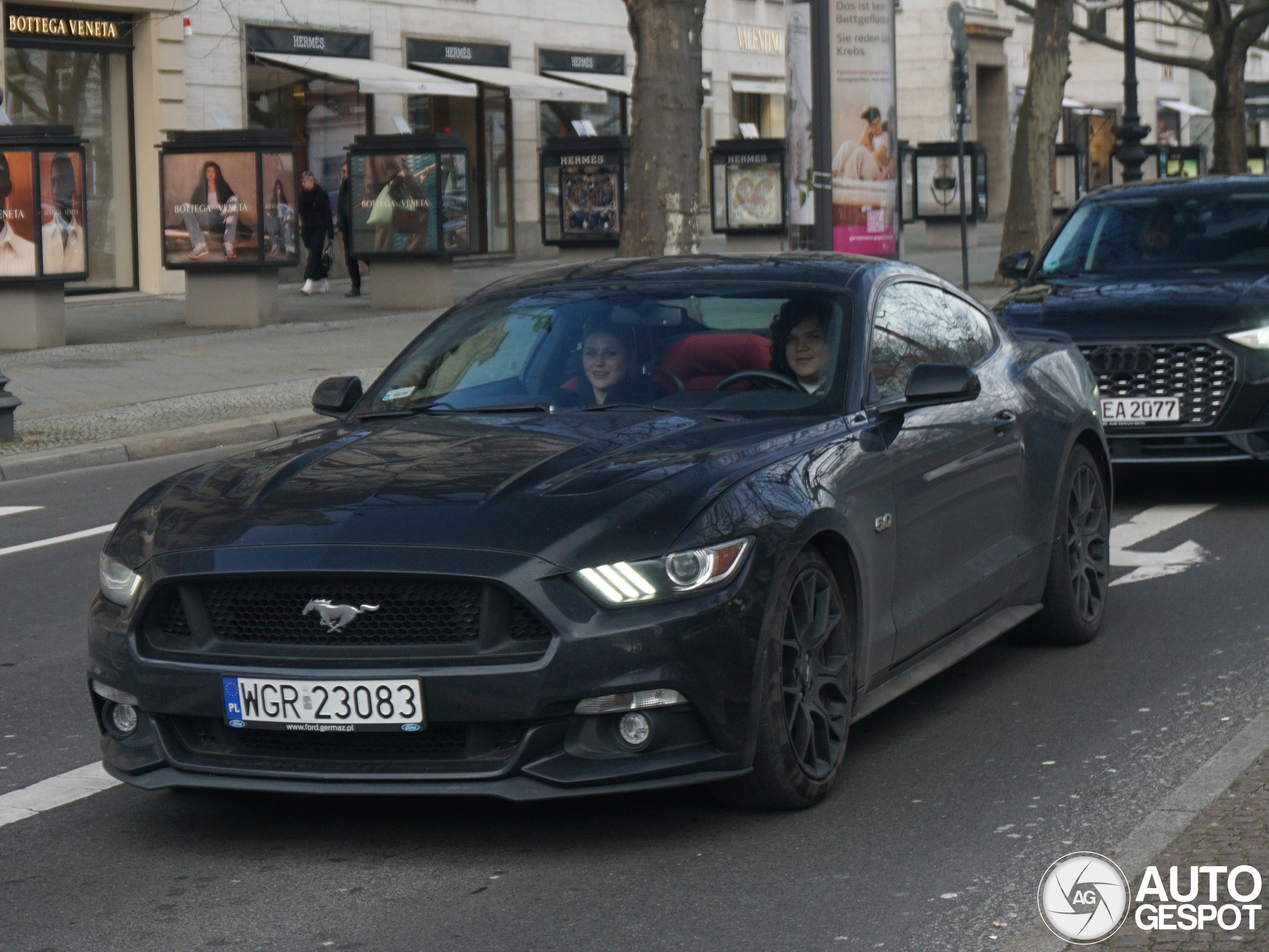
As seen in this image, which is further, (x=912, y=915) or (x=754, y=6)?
(x=754, y=6)

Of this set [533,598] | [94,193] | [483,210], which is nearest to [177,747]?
[533,598]

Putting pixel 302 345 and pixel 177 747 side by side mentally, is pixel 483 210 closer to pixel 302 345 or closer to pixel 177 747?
pixel 302 345

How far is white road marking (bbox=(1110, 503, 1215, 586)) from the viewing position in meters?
8.77

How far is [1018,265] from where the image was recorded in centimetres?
1205

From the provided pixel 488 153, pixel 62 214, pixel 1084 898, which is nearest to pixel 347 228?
pixel 62 214

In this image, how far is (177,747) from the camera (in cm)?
504

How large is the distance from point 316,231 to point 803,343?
75.3 ft

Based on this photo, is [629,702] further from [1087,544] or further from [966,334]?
[1087,544]

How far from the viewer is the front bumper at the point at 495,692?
Answer: 4.70 meters

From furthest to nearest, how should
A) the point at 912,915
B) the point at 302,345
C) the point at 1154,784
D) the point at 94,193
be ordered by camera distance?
the point at 94,193 → the point at 302,345 → the point at 1154,784 → the point at 912,915

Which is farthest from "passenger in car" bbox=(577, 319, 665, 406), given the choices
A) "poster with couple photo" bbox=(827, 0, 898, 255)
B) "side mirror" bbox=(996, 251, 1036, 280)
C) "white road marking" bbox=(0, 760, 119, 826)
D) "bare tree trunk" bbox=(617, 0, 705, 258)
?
"bare tree trunk" bbox=(617, 0, 705, 258)

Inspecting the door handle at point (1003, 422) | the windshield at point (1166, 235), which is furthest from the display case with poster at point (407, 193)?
the door handle at point (1003, 422)

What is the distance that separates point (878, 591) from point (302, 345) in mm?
15748

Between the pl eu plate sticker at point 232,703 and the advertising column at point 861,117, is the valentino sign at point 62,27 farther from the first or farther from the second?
the pl eu plate sticker at point 232,703
